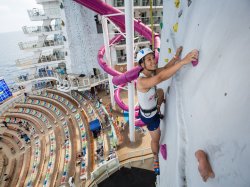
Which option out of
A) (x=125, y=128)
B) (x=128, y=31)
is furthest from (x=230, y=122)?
(x=125, y=128)

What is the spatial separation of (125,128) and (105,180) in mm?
4217

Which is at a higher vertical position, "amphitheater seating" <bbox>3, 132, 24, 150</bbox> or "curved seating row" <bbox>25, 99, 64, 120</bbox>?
"curved seating row" <bbox>25, 99, 64, 120</bbox>

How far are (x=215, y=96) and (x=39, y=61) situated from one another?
23.1 m

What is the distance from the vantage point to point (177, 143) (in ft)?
7.43

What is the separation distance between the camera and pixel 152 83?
8.28 ft

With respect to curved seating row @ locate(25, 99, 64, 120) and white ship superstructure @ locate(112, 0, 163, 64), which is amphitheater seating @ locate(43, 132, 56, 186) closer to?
curved seating row @ locate(25, 99, 64, 120)

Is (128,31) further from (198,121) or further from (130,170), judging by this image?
(130,170)

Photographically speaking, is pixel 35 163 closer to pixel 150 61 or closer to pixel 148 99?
pixel 148 99

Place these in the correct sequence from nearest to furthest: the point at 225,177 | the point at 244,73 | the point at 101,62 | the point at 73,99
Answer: the point at 244,73, the point at 225,177, the point at 101,62, the point at 73,99

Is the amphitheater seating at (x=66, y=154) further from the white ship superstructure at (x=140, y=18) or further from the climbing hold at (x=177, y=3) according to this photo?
the climbing hold at (x=177, y=3)

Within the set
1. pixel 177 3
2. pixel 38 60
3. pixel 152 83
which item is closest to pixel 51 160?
pixel 152 83

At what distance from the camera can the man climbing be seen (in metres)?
2.28

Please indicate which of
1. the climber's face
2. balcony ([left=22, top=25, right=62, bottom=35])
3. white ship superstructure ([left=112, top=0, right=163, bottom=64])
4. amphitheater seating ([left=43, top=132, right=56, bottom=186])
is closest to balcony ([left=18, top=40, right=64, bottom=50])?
balcony ([left=22, top=25, right=62, bottom=35])

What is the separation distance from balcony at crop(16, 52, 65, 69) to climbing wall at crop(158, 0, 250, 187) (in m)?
20.9
